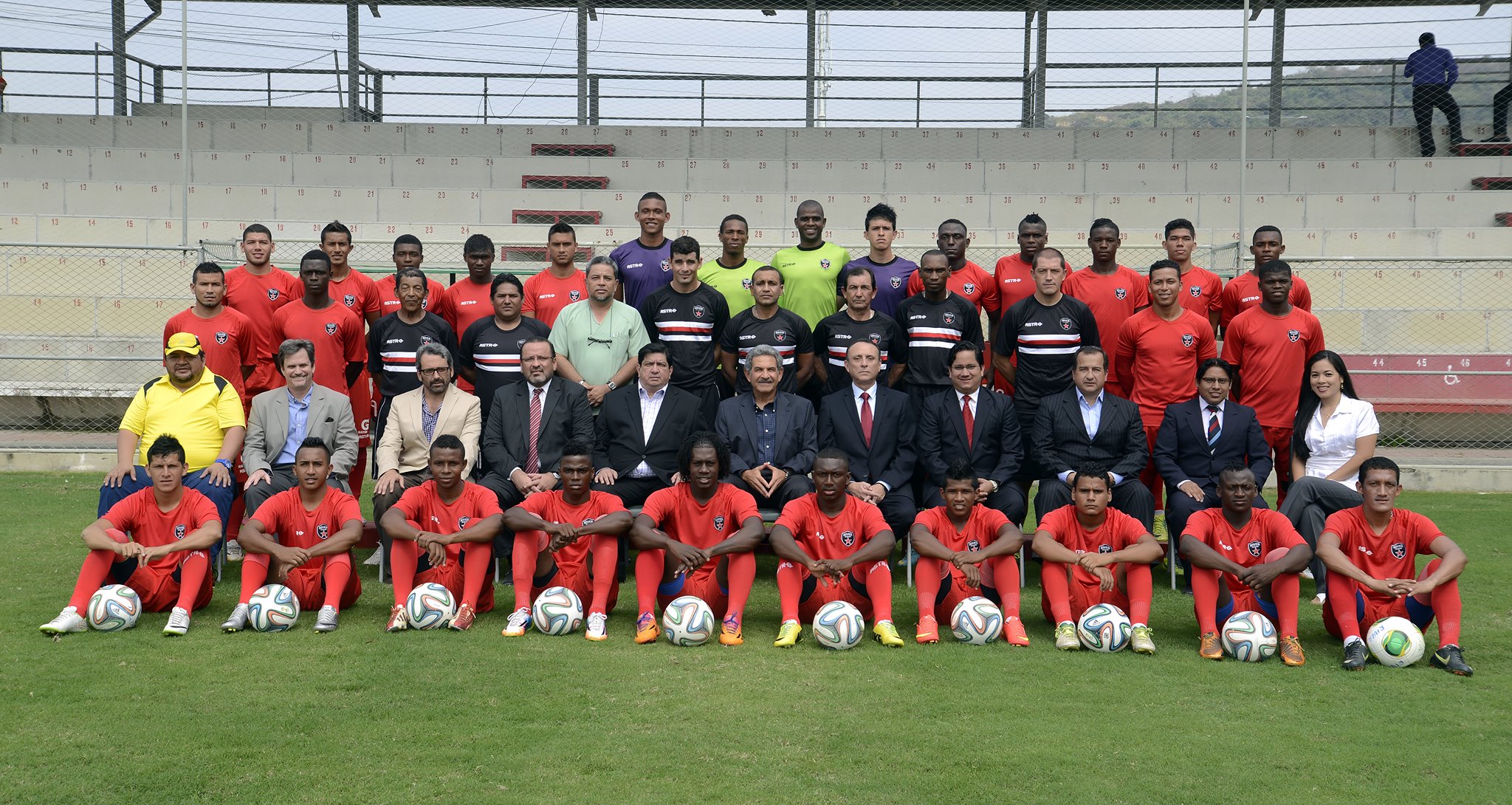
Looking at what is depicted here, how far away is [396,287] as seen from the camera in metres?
8.20

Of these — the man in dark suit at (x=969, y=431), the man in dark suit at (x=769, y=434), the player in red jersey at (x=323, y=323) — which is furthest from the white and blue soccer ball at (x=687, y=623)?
the player in red jersey at (x=323, y=323)

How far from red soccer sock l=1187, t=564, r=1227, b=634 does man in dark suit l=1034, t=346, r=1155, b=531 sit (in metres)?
1.12

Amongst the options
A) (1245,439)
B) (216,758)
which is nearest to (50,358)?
(216,758)

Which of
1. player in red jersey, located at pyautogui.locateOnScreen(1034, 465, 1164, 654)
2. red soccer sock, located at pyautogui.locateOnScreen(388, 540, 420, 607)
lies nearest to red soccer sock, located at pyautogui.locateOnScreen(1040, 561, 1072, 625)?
player in red jersey, located at pyautogui.locateOnScreen(1034, 465, 1164, 654)

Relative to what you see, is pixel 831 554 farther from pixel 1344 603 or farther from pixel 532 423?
pixel 1344 603

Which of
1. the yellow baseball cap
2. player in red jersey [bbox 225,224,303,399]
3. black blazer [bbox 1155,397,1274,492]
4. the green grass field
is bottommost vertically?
the green grass field

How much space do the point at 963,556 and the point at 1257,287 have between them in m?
3.61

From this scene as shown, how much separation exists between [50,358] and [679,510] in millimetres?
7773

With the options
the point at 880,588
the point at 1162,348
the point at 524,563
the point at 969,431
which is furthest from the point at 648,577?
the point at 1162,348

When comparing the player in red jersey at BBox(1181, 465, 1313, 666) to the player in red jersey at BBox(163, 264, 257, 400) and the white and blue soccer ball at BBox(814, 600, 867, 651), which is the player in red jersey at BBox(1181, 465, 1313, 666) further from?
the player in red jersey at BBox(163, 264, 257, 400)

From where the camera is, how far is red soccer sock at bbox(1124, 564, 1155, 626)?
5.96 metres

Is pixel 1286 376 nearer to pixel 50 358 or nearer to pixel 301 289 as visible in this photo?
pixel 301 289

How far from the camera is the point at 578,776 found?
4.00 meters

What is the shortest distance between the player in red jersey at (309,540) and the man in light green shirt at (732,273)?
2932mm
